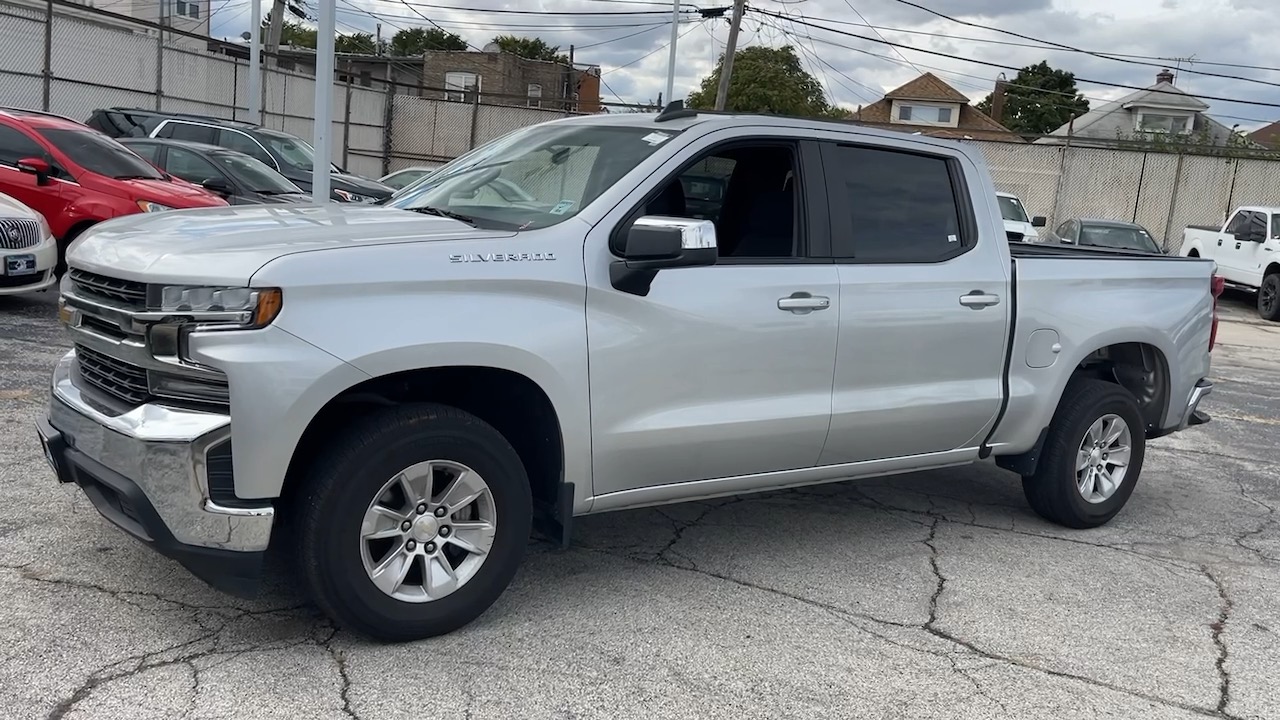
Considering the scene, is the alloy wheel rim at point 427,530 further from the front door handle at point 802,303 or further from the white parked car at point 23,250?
the white parked car at point 23,250

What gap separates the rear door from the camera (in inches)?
186

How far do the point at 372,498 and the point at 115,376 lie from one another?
3.10 ft

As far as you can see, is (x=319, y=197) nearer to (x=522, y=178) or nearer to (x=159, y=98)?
(x=522, y=178)

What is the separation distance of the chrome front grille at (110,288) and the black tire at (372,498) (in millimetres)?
750

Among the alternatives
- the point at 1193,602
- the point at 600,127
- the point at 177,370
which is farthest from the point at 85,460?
the point at 1193,602

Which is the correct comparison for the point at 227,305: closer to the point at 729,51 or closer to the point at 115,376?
the point at 115,376

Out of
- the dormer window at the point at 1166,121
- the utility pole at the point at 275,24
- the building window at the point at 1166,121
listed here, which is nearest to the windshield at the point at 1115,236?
the utility pole at the point at 275,24

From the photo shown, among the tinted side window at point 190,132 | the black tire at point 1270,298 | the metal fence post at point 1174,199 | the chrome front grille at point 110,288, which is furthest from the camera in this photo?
the metal fence post at point 1174,199

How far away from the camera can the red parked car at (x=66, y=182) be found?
1018 centimetres

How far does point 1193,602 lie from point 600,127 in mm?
3315

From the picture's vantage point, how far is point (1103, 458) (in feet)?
19.0

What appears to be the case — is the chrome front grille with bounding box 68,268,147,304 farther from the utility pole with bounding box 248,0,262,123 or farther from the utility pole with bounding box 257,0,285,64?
the utility pole with bounding box 257,0,285,64

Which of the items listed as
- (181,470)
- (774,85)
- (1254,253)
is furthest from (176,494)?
(774,85)

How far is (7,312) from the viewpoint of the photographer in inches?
370
